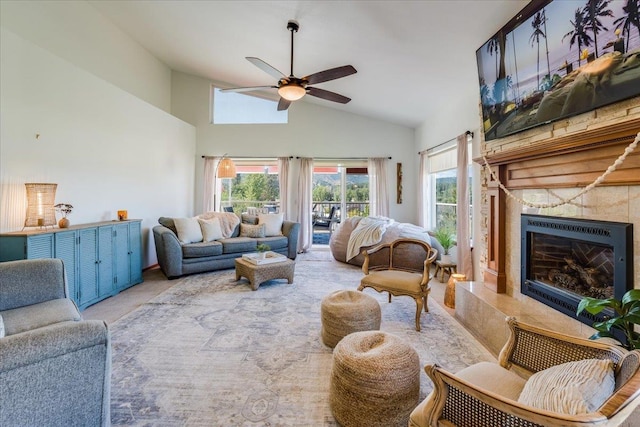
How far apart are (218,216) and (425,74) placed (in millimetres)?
4117

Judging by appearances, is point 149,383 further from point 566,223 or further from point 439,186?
point 439,186

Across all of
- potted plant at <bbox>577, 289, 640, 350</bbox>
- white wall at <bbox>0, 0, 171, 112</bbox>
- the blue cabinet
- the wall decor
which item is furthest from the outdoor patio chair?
potted plant at <bbox>577, 289, 640, 350</bbox>

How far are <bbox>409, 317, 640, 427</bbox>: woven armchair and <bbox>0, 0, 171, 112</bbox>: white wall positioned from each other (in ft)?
16.7

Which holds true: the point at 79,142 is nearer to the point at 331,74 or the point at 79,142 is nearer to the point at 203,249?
the point at 203,249

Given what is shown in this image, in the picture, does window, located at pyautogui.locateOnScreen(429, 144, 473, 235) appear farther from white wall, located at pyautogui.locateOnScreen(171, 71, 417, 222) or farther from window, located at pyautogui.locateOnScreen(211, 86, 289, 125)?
window, located at pyautogui.locateOnScreen(211, 86, 289, 125)

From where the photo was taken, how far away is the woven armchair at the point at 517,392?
2.41 ft

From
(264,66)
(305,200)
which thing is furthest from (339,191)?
(264,66)

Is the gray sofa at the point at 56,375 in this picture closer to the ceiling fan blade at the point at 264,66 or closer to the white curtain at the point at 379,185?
the ceiling fan blade at the point at 264,66

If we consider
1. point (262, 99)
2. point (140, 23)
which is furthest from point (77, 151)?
point (262, 99)

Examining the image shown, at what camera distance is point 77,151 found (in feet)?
11.8

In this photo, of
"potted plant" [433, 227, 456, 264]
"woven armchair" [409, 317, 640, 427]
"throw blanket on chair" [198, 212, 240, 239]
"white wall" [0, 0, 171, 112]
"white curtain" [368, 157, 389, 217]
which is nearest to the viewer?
"woven armchair" [409, 317, 640, 427]

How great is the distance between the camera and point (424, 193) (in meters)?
5.81

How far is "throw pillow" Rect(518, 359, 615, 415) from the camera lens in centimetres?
81

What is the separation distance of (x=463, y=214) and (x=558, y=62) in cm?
238
